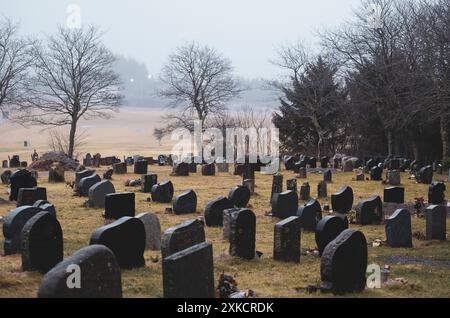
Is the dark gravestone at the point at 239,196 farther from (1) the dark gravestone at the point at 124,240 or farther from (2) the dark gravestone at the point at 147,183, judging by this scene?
A: (1) the dark gravestone at the point at 124,240

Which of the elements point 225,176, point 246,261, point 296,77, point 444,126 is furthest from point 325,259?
point 296,77

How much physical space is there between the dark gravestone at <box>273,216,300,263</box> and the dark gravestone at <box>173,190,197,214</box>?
21.0 feet

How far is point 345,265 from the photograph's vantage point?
8555 mm

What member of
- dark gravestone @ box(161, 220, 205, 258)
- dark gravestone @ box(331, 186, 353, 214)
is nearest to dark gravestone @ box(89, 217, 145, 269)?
dark gravestone @ box(161, 220, 205, 258)

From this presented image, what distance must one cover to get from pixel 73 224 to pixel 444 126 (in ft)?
84.0

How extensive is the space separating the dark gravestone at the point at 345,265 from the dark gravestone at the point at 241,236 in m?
2.44

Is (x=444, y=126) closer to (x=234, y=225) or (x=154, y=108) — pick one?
(x=234, y=225)

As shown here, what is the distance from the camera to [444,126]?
33.8m

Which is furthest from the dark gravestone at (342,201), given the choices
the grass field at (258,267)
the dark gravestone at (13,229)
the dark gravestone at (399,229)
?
the dark gravestone at (13,229)

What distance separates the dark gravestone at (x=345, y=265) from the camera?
27.8 ft

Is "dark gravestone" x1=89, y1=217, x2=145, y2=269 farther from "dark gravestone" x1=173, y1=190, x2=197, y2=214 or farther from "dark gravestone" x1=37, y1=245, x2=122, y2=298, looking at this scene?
"dark gravestone" x1=173, y1=190, x2=197, y2=214

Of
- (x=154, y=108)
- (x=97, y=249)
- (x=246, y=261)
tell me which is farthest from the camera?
(x=154, y=108)

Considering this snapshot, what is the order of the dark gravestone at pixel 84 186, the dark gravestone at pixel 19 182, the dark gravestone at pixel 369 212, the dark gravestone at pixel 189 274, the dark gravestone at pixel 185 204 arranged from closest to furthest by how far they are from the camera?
the dark gravestone at pixel 189 274 < the dark gravestone at pixel 369 212 < the dark gravestone at pixel 185 204 < the dark gravestone at pixel 19 182 < the dark gravestone at pixel 84 186

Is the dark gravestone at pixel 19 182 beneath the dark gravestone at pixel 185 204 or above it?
above
